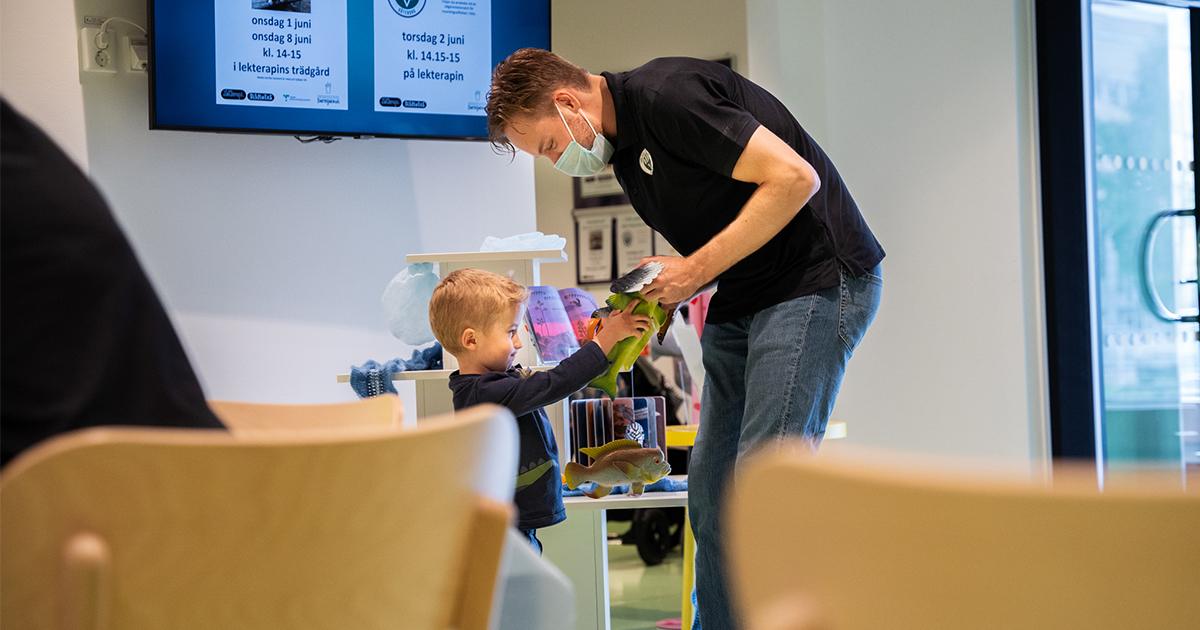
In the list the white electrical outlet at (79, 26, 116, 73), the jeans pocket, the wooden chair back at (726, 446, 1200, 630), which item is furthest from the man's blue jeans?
the white electrical outlet at (79, 26, 116, 73)

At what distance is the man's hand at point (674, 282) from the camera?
5.70 feet

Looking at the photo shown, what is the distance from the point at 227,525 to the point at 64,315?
0.83 ft

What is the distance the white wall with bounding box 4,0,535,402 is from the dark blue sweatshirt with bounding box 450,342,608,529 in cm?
112

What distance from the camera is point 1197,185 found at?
3.42m

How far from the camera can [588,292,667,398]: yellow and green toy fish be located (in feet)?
6.35

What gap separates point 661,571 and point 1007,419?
1.53 meters

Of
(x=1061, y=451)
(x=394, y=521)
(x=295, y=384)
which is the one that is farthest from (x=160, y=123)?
(x=1061, y=451)

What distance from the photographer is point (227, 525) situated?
655 millimetres

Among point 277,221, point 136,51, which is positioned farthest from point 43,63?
point 277,221

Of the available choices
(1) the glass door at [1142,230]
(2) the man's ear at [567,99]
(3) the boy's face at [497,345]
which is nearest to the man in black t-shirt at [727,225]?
(2) the man's ear at [567,99]

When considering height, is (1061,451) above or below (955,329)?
below

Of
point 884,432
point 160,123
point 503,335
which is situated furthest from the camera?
point 884,432

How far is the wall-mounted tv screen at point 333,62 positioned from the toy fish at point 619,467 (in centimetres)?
132

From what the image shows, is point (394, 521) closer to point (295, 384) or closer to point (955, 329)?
point (295, 384)
